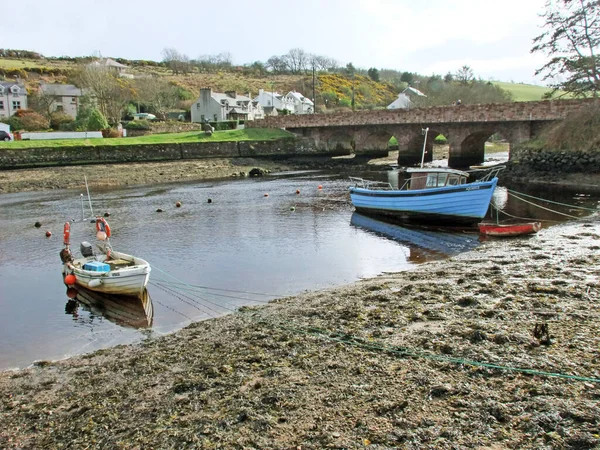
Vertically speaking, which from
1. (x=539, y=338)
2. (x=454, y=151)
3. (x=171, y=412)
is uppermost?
(x=454, y=151)

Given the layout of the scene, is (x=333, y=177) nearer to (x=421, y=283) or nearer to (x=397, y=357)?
(x=421, y=283)

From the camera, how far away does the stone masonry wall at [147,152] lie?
49656 mm

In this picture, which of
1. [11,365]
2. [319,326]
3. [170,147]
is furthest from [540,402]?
[170,147]

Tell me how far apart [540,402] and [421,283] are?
270 inches

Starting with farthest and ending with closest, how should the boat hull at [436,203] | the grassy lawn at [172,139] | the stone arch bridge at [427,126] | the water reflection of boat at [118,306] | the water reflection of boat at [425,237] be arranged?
the grassy lawn at [172,139], the stone arch bridge at [427,126], the boat hull at [436,203], the water reflection of boat at [425,237], the water reflection of boat at [118,306]

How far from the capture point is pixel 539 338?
8.83 metres

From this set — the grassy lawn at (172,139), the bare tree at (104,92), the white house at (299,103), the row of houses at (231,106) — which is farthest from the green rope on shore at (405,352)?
the white house at (299,103)

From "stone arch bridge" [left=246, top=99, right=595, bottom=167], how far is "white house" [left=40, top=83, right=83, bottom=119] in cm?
3244

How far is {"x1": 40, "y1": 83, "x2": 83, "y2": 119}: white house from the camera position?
266ft

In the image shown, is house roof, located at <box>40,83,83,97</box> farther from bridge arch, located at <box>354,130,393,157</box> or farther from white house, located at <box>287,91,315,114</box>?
bridge arch, located at <box>354,130,393,157</box>

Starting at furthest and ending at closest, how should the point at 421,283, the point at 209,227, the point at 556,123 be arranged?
the point at 556,123 < the point at 209,227 < the point at 421,283

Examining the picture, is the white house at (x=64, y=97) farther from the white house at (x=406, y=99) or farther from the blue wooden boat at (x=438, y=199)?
the blue wooden boat at (x=438, y=199)

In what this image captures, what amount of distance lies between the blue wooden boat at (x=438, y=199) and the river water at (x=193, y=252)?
4.32 ft

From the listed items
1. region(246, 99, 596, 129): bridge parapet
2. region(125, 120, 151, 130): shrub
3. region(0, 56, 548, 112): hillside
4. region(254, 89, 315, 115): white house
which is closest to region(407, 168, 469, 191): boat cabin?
region(246, 99, 596, 129): bridge parapet
